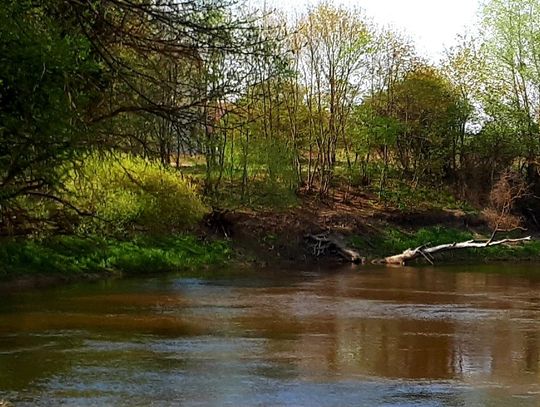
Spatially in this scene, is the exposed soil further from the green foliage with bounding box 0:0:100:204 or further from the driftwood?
the green foliage with bounding box 0:0:100:204

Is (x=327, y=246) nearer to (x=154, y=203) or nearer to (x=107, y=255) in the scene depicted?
(x=154, y=203)

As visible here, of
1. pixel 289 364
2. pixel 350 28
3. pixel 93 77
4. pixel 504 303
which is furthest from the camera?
pixel 350 28

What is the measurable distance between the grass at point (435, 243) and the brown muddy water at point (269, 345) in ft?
41.8

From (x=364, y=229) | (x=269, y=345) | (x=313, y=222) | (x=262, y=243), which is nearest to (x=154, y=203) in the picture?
(x=262, y=243)

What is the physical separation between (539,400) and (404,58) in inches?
1534

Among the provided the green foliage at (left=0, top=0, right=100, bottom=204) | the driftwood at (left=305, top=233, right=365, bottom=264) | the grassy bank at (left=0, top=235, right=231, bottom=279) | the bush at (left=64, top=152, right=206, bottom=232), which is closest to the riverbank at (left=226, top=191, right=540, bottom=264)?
the driftwood at (left=305, top=233, right=365, bottom=264)

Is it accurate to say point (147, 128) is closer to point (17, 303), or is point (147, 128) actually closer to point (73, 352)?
point (73, 352)

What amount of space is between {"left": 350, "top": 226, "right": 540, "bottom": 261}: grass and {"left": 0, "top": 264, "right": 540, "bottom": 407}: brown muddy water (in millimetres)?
12737

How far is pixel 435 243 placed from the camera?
42.9m

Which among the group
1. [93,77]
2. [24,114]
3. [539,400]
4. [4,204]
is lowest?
[539,400]

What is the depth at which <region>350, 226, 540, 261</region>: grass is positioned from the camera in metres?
41.4

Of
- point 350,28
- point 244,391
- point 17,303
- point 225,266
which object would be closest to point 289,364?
point 244,391

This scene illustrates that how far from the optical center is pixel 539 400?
494 inches

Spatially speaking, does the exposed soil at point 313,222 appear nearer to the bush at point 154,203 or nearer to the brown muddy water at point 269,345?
the bush at point 154,203
